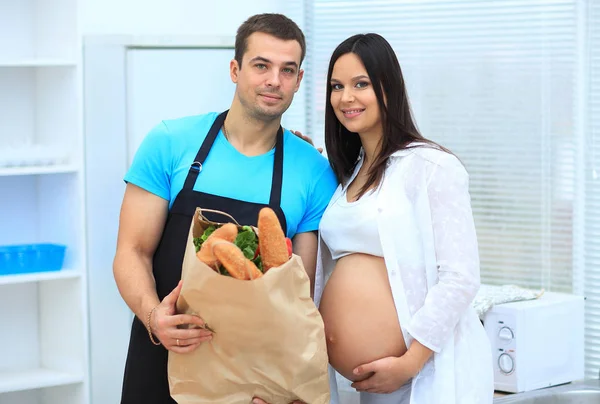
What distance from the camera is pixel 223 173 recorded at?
2.28 metres

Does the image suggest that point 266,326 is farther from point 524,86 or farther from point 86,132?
point 524,86

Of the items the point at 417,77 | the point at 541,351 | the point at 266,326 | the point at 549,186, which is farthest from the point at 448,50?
the point at 266,326

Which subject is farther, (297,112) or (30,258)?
(297,112)

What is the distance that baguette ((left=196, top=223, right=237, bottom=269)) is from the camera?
5.90 ft

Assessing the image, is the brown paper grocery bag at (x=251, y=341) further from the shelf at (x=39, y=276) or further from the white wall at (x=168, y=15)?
the white wall at (x=168, y=15)

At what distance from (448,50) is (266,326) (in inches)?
82.1

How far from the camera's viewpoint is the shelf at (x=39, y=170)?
10.1 ft

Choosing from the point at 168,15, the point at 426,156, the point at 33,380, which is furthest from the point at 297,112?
the point at 426,156

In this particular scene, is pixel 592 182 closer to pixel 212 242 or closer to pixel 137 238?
pixel 137 238

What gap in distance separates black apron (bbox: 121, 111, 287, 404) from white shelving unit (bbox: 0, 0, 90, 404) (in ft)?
3.02

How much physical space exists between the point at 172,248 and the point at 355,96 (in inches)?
24.3

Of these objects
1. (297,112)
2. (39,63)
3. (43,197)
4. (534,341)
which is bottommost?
(534,341)

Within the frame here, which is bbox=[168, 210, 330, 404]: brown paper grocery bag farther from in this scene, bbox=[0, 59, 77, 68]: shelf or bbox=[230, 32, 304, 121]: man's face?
bbox=[0, 59, 77, 68]: shelf

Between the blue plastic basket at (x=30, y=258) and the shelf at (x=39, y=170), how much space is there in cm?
27
